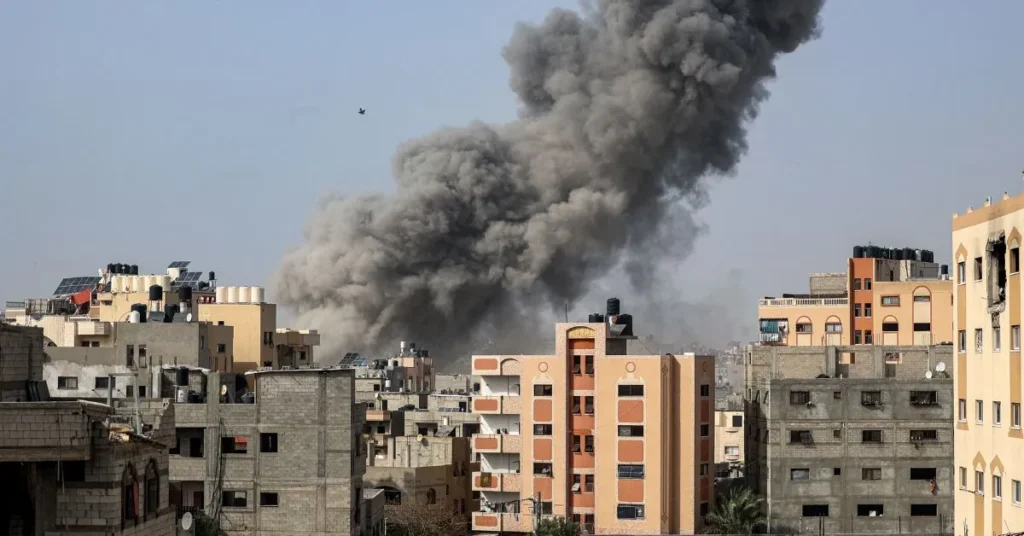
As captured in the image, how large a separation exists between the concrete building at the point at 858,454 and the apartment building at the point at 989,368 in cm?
2167

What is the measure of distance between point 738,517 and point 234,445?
16213 mm

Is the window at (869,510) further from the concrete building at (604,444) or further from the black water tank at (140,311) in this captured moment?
the black water tank at (140,311)

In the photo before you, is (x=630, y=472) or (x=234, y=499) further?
(x=630, y=472)

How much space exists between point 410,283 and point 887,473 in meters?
38.2

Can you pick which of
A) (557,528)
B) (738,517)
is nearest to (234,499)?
(557,528)

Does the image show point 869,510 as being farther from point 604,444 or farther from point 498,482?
point 498,482

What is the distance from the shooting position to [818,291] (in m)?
67.8

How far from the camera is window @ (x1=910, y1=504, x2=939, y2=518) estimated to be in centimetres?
4809

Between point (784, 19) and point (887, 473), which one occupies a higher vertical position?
point (784, 19)

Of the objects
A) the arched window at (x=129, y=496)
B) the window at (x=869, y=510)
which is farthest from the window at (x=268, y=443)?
the window at (x=869, y=510)

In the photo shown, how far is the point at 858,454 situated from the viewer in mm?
48438

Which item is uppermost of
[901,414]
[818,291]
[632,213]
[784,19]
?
[784,19]

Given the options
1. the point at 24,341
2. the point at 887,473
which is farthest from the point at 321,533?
the point at 887,473

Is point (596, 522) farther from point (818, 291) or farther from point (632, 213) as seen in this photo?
point (632, 213)
